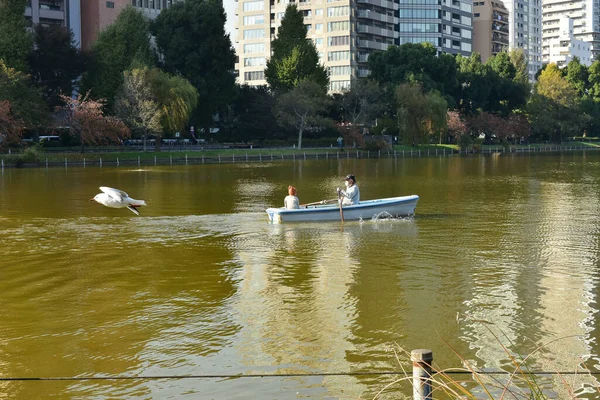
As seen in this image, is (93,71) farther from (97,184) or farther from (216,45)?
(97,184)

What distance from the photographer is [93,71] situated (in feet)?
306

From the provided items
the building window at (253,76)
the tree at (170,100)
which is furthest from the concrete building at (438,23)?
the tree at (170,100)

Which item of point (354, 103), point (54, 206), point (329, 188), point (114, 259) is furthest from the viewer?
point (354, 103)

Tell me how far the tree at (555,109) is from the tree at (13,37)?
279 feet

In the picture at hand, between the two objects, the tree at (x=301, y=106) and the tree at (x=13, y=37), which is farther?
the tree at (x=301, y=106)

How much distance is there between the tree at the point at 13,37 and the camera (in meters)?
86.3

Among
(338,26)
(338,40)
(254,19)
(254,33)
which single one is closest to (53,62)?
(338,40)

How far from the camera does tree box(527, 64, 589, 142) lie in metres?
136

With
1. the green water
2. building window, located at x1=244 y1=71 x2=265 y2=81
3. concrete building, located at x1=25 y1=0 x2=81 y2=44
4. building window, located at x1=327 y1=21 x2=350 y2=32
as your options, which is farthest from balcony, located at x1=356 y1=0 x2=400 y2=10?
the green water

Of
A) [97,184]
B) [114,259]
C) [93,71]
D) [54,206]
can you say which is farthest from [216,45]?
[114,259]

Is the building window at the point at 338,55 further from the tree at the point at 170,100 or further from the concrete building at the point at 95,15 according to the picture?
the tree at the point at 170,100

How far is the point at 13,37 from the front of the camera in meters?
86.7

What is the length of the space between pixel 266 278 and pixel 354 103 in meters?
94.1

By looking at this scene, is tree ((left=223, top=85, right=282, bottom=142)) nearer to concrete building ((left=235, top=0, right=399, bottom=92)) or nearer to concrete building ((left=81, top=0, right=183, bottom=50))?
concrete building ((left=81, top=0, right=183, bottom=50))
